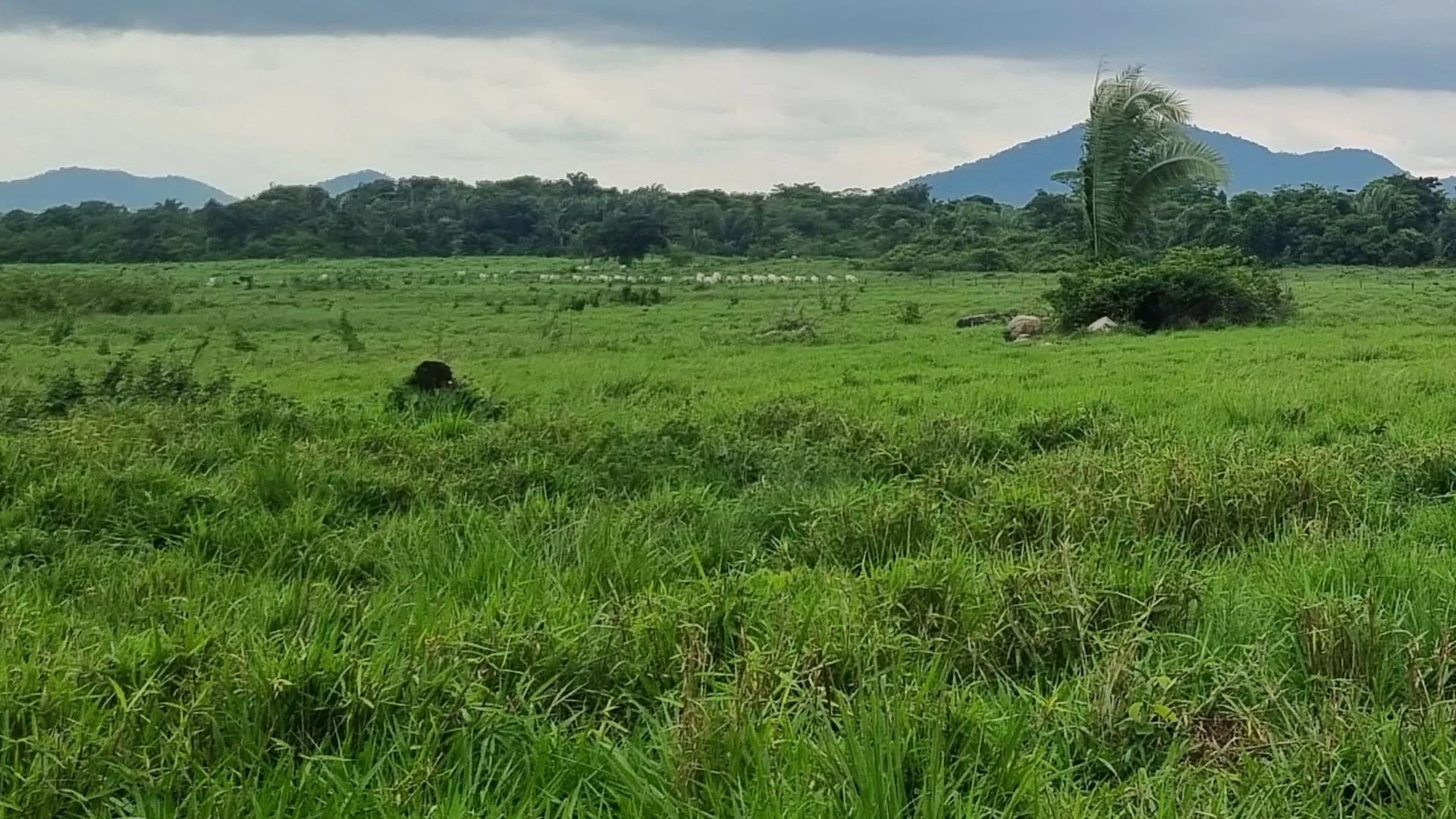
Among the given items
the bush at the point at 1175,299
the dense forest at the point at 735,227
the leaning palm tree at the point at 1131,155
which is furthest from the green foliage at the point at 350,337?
the dense forest at the point at 735,227

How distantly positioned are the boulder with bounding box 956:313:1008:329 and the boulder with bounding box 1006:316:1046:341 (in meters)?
1.50

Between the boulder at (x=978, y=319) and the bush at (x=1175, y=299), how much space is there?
1.65m

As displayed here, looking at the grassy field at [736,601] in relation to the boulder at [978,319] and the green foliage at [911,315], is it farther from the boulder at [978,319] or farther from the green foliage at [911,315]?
the green foliage at [911,315]

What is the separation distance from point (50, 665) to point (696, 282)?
33751mm

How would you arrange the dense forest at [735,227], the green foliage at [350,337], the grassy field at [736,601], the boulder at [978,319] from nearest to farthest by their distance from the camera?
the grassy field at [736,601] < the green foliage at [350,337] < the boulder at [978,319] < the dense forest at [735,227]

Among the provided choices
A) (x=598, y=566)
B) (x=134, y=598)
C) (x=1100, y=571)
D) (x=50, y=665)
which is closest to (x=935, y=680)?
(x=1100, y=571)

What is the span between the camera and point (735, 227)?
70250 mm

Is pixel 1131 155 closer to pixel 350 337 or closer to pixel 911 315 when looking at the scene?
pixel 911 315

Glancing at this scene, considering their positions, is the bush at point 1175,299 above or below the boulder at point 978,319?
above

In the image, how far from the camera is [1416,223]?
49375 mm

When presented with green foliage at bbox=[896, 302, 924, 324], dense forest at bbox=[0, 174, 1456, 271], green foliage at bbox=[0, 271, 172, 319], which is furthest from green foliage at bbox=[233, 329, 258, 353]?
dense forest at bbox=[0, 174, 1456, 271]

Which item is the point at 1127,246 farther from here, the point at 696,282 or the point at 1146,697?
the point at 1146,697

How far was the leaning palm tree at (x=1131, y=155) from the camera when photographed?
22.5 metres

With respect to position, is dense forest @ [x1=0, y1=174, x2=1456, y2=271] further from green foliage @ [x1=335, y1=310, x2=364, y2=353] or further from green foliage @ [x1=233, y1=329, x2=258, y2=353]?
green foliage @ [x1=233, y1=329, x2=258, y2=353]
